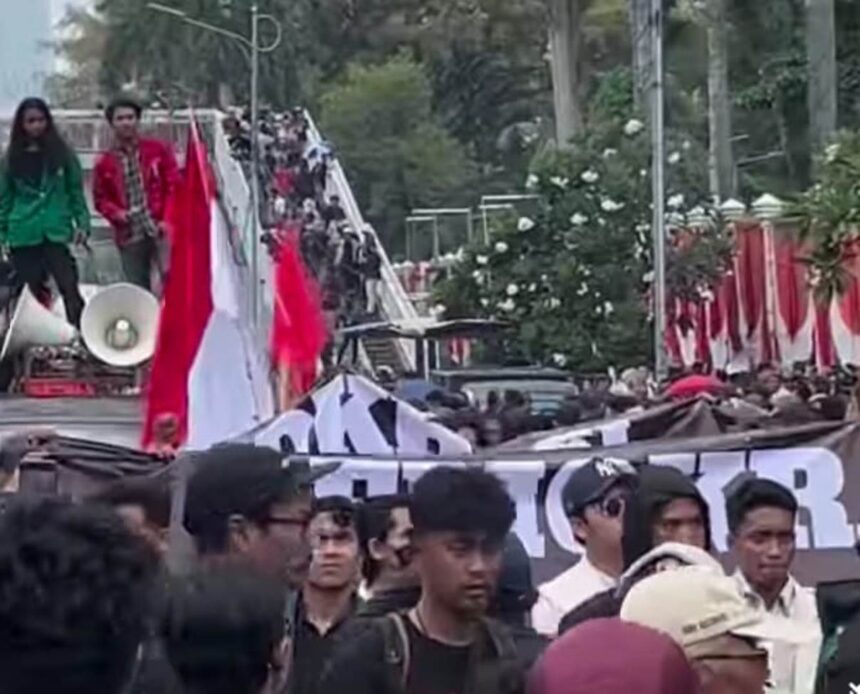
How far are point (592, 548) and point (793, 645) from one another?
303 centimetres

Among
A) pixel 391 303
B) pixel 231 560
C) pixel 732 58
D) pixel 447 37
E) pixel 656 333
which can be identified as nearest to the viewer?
pixel 231 560

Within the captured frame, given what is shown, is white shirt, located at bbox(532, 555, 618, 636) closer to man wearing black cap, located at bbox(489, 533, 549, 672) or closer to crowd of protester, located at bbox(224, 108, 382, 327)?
man wearing black cap, located at bbox(489, 533, 549, 672)

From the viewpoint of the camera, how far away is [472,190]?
3189 inches

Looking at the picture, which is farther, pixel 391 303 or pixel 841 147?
pixel 391 303

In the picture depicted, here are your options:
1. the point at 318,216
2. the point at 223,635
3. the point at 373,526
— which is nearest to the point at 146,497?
the point at 373,526

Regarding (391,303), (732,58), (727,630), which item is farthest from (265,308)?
(732,58)

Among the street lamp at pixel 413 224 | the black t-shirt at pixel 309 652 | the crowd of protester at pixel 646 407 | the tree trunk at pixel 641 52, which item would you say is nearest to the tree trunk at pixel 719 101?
the tree trunk at pixel 641 52

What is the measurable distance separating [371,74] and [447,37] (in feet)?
12.0

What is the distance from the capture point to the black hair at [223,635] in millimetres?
4582

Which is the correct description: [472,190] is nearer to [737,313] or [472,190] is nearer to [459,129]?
[459,129]

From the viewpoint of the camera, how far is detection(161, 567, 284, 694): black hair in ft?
15.0

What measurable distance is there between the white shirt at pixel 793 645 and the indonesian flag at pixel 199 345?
438 centimetres

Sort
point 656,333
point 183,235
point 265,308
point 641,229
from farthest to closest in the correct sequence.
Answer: point 641,229
point 656,333
point 265,308
point 183,235

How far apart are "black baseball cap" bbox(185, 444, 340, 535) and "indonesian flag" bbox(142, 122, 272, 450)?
5353 mm
